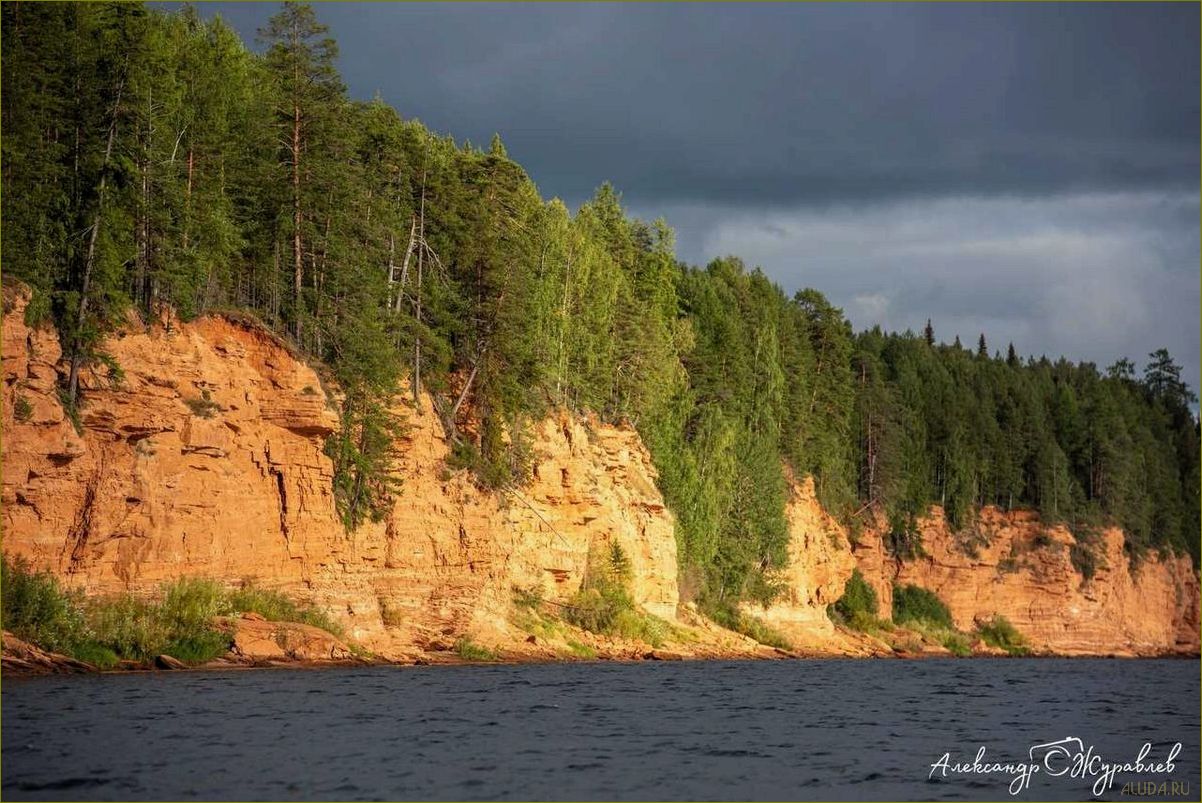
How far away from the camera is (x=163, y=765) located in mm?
25453

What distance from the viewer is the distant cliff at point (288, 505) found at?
42.9 m

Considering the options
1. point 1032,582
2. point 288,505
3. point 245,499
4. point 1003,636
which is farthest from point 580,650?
point 1032,582

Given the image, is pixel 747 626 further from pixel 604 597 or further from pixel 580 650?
pixel 580 650

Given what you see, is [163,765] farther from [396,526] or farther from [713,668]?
[713,668]

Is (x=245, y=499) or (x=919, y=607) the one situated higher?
(x=245, y=499)

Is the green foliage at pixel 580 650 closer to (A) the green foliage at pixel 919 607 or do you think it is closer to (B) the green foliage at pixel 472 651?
(B) the green foliage at pixel 472 651

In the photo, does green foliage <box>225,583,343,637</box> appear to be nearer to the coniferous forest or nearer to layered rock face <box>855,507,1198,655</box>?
the coniferous forest

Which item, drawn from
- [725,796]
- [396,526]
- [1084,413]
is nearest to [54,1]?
[396,526]

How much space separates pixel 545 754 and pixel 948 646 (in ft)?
287

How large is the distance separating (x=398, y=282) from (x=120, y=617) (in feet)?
84.5

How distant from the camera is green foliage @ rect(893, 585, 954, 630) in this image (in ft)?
376

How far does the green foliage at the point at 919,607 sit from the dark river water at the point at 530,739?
207ft

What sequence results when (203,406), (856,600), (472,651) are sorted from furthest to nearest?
(856,600), (472,651), (203,406)

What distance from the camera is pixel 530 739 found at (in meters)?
31.7
